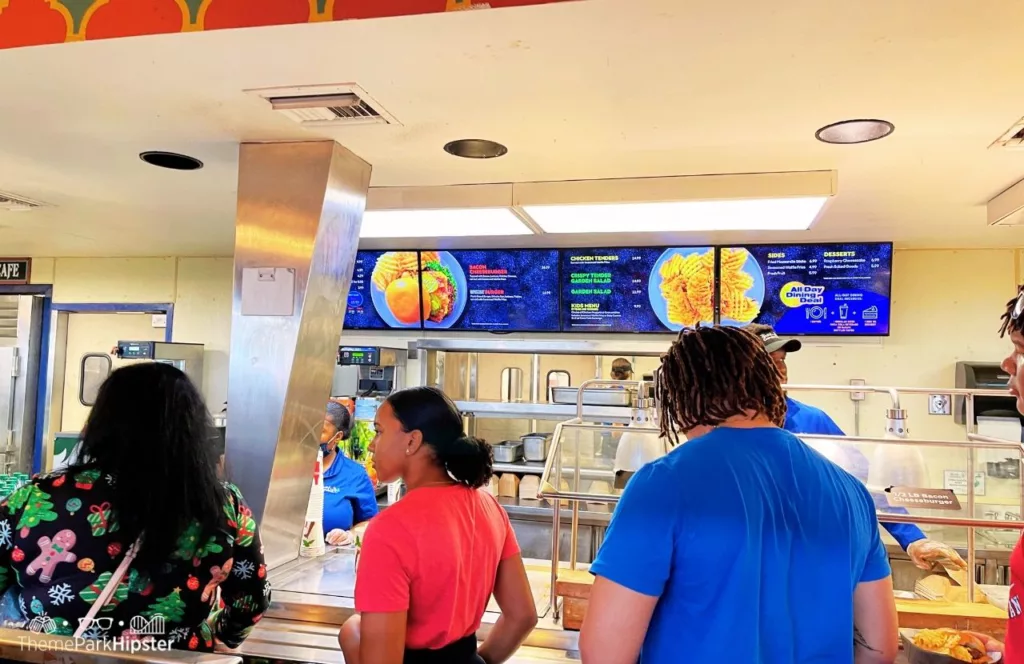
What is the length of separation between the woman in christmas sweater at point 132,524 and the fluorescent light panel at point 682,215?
1.67m

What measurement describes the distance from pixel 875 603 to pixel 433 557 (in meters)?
0.87

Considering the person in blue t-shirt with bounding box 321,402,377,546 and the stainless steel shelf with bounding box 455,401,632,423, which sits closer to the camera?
the person in blue t-shirt with bounding box 321,402,377,546

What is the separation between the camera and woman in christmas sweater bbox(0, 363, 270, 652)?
1413mm

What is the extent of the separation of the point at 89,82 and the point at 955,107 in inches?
93.2

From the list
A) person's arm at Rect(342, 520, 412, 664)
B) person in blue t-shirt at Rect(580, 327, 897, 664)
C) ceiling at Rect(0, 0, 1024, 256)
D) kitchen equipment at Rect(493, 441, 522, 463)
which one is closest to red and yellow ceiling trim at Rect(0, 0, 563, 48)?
ceiling at Rect(0, 0, 1024, 256)

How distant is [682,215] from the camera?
9.69ft

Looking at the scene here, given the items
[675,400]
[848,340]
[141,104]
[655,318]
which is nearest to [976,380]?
[848,340]

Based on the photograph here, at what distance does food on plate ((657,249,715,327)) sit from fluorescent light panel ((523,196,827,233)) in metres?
1.15

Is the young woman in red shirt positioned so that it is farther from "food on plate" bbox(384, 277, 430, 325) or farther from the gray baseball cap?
"food on plate" bbox(384, 277, 430, 325)

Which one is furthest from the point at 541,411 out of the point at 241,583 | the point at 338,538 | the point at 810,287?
the point at 241,583

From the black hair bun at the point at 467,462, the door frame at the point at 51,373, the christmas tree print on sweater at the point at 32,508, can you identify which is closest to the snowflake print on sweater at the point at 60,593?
the christmas tree print on sweater at the point at 32,508

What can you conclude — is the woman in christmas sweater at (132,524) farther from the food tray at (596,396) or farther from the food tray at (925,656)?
the food tray at (596,396)

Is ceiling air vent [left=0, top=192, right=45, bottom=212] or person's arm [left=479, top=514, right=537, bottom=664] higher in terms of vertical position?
ceiling air vent [left=0, top=192, right=45, bottom=212]

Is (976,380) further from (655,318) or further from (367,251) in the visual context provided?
(367,251)
